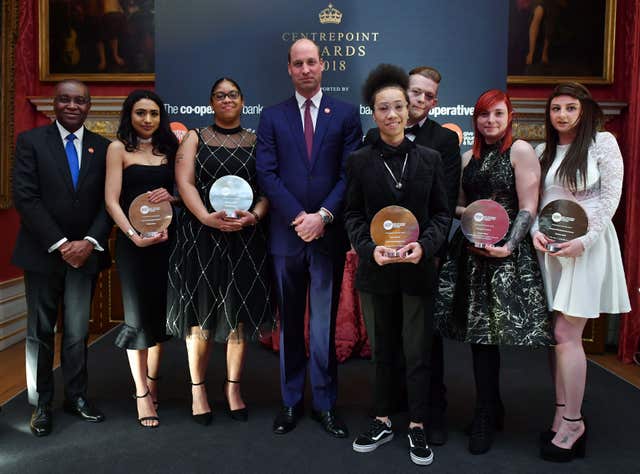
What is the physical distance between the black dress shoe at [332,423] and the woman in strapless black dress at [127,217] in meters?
0.81

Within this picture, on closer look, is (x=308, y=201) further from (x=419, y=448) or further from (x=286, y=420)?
(x=419, y=448)

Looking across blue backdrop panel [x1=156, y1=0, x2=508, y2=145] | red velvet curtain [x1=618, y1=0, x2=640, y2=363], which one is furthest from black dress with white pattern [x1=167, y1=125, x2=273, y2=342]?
red velvet curtain [x1=618, y1=0, x2=640, y2=363]

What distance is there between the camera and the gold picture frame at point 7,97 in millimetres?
4355

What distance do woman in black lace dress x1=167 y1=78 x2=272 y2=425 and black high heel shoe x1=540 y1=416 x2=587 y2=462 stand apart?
55.1 inches

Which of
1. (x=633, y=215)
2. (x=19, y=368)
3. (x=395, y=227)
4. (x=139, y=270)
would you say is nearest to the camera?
(x=395, y=227)

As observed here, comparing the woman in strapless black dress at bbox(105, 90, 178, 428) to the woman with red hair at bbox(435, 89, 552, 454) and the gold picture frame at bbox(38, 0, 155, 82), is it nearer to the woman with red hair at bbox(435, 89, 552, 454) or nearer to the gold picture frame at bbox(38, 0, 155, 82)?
the woman with red hair at bbox(435, 89, 552, 454)

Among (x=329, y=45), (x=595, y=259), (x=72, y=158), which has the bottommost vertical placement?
(x=595, y=259)

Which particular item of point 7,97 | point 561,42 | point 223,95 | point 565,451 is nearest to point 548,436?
point 565,451

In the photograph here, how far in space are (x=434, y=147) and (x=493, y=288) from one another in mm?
702

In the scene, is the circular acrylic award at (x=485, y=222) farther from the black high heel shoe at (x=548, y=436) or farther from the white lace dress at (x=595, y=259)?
the black high heel shoe at (x=548, y=436)

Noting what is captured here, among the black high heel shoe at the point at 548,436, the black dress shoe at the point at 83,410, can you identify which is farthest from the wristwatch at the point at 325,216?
the black dress shoe at the point at 83,410

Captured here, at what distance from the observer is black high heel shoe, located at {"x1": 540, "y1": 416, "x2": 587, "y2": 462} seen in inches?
95.1

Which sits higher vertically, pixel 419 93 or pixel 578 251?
pixel 419 93

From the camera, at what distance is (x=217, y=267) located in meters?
2.68
